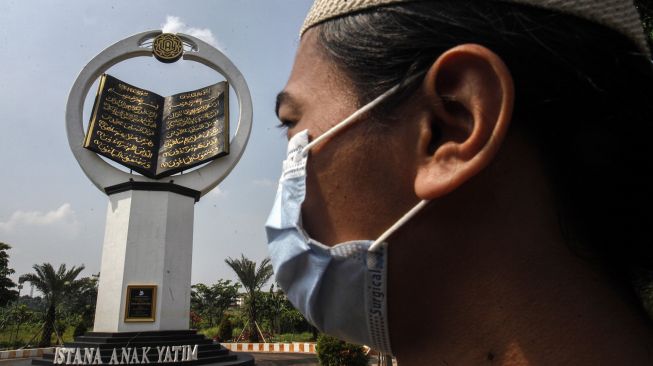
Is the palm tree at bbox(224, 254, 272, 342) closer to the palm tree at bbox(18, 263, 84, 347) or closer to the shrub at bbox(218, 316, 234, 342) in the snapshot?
the shrub at bbox(218, 316, 234, 342)

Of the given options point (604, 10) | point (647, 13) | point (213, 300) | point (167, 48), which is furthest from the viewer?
point (213, 300)

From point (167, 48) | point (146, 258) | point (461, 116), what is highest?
point (167, 48)

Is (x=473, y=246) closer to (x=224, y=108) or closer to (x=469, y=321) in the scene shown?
(x=469, y=321)

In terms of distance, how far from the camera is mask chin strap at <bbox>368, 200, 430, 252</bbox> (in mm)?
812

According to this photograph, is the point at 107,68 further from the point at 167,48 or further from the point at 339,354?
the point at 339,354

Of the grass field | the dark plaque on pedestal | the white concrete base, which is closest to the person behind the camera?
the dark plaque on pedestal

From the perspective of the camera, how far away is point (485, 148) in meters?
0.76

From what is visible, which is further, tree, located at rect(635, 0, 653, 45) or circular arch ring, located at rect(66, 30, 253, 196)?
circular arch ring, located at rect(66, 30, 253, 196)

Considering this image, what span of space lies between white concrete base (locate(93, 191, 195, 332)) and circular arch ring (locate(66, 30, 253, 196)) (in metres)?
0.66

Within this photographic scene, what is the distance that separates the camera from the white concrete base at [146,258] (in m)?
11.8

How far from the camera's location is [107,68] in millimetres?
13891

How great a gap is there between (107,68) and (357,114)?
1525 centimetres

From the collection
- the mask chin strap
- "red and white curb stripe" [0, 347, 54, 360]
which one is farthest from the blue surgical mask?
"red and white curb stripe" [0, 347, 54, 360]

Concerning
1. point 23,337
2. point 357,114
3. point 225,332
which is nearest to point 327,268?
point 357,114
